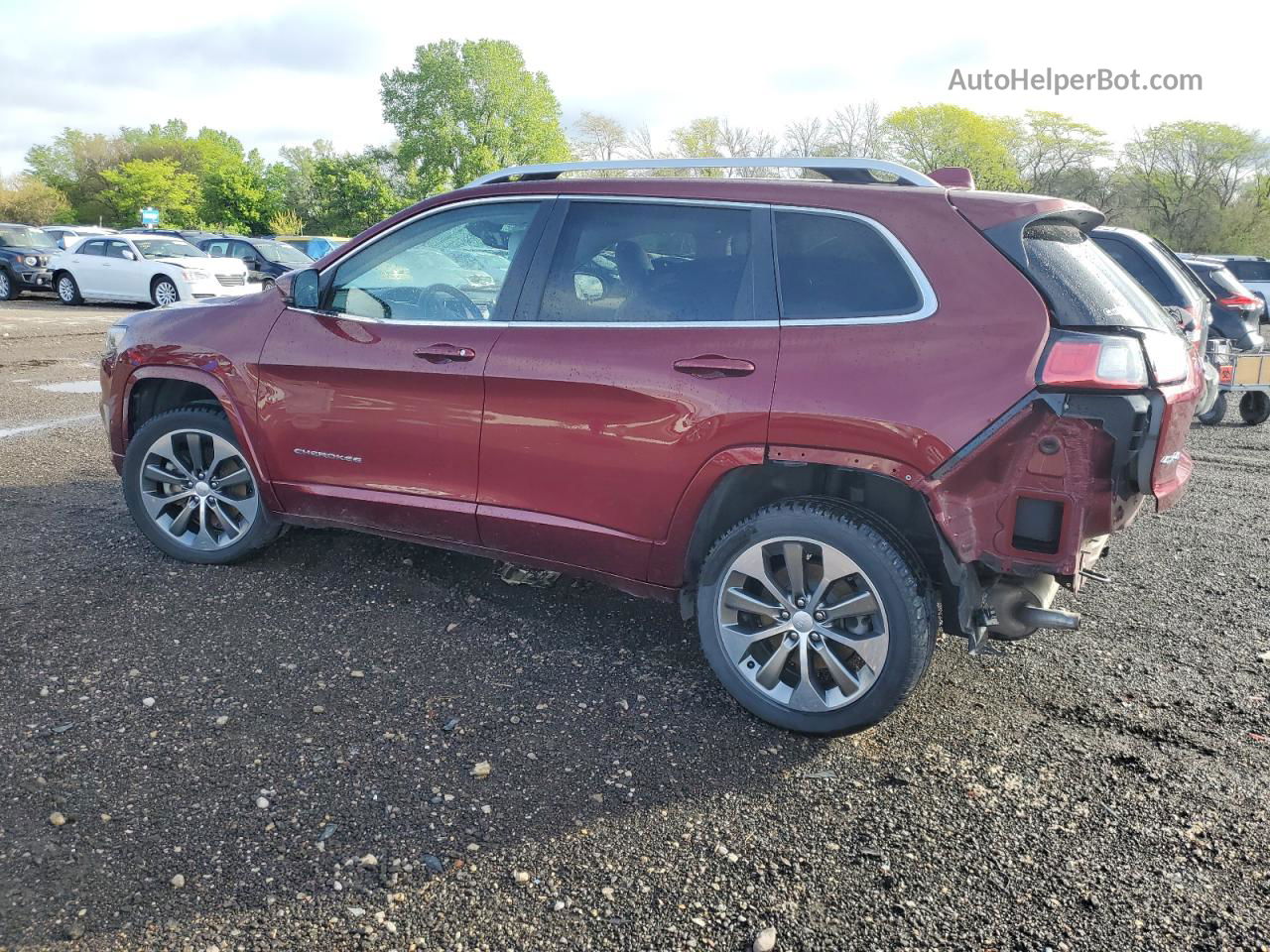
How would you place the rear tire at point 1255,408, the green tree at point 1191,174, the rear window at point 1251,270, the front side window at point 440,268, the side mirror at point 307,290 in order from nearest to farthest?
1. the front side window at point 440,268
2. the side mirror at point 307,290
3. the rear tire at point 1255,408
4. the rear window at point 1251,270
5. the green tree at point 1191,174

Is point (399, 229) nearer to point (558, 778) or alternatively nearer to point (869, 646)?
point (558, 778)

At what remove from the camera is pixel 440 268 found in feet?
13.7

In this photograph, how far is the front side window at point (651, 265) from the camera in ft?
11.5

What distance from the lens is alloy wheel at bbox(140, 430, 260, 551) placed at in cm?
464

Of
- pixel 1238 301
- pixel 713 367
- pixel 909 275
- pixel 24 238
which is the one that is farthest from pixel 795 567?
pixel 24 238

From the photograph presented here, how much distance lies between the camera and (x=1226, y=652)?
13.5 feet

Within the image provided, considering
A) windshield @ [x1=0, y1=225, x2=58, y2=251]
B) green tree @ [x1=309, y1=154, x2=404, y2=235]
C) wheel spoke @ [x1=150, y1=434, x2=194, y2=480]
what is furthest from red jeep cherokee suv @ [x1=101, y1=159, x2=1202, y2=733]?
green tree @ [x1=309, y1=154, x2=404, y2=235]

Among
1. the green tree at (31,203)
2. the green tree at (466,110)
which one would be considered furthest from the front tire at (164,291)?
the green tree at (466,110)

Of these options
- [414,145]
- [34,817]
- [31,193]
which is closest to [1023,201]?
[34,817]

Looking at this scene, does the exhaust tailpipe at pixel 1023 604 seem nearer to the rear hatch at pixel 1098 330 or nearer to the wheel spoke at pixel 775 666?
the rear hatch at pixel 1098 330

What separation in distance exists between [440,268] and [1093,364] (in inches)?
101

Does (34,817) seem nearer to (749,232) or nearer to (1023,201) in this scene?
(749,232)

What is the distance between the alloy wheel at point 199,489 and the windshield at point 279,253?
776 inches

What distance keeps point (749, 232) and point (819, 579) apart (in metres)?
1.24
